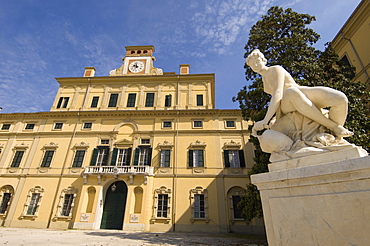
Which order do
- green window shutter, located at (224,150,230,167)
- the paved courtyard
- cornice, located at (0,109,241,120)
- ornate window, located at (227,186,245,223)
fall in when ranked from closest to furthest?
the paved courtyard, ornate window, located at (227,186,245,223), green window shutter, located at (224,150,230,167), cornice, located at (0,109,241,120)

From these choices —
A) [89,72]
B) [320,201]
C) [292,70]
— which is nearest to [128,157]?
[89,72]

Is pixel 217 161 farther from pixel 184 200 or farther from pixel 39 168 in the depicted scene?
pixel 39 168

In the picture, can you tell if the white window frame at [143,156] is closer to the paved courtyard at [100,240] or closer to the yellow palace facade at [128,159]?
the yellow palace facade at [128,159]

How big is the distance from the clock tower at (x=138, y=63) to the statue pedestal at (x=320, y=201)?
1991 centimetres

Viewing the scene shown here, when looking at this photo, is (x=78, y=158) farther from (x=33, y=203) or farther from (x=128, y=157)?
(x=33, y=203)

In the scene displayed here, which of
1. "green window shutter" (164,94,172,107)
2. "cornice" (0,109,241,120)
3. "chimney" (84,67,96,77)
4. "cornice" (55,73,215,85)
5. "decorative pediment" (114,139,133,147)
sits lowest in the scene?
"decorative pediment" (114,139,133,147)

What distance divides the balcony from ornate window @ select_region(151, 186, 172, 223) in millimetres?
1529

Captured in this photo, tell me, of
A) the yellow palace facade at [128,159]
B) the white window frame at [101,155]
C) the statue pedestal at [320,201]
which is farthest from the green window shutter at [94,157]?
the statue pedestal at [320,201]

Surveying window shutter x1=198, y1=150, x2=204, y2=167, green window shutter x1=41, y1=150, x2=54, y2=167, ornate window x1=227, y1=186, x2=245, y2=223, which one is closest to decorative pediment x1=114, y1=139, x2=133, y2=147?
green window shutter x1=41, y1=150, x2=54, y2=167

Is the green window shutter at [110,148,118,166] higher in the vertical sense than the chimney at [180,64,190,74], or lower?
lower

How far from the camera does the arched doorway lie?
1441 centimetres

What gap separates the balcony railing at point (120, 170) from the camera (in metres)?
14.7

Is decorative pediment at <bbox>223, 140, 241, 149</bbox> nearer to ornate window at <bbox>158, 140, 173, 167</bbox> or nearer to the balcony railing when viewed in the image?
ornate window at <bbox>158, 140, 173, 167</bbox>

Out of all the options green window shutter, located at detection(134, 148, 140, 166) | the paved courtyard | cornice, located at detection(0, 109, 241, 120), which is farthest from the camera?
cornice, located at detection(0, 109, 241, 120)
